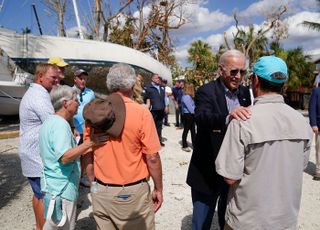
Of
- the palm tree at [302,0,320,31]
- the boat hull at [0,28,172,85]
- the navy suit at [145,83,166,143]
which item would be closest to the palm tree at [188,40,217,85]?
the palm tree at [302,0,320,31]

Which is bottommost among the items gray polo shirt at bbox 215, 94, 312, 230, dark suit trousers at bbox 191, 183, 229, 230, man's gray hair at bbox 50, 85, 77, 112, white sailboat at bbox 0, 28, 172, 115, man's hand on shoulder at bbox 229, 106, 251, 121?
dark suit trousers at bbox 191, 183, 229, 230

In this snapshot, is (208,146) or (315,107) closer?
(208,146)

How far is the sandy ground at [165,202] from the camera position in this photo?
3743 millimetres

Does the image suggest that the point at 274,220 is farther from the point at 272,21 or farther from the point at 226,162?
the point at 272,21

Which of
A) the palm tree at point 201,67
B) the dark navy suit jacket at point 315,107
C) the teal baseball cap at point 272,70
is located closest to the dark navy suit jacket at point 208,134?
the teal baseball cap at point 272,70

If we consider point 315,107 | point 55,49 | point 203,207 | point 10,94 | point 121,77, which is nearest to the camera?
point 121,77

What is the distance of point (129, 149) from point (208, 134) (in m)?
0.75

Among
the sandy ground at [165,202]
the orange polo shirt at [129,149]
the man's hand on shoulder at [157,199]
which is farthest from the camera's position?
the sandy ground at [165,202]

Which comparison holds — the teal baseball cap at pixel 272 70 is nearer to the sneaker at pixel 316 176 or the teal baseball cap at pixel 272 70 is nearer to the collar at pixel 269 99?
the collar at pixel 269 99

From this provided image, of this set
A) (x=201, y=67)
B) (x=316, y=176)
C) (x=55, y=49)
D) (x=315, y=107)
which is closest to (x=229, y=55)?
(x=315, y=107)

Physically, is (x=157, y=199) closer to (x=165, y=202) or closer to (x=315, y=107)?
(x=165, y=202)

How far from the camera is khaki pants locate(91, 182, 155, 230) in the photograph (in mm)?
2160

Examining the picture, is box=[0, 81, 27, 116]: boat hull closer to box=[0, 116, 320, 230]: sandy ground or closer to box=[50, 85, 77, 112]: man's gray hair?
box=[0, 116, 320, 230]: sandy ground

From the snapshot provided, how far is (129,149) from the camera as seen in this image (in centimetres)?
213
